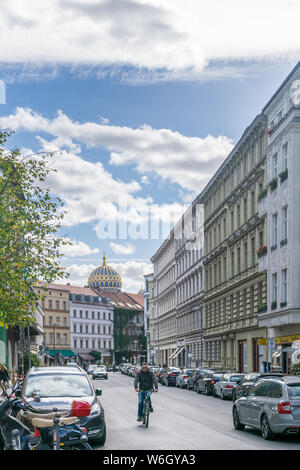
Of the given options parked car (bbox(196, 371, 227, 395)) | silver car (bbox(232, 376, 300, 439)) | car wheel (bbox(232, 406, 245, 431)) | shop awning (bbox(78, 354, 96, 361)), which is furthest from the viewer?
shop awning (bbox(78, 354, 96, 361))

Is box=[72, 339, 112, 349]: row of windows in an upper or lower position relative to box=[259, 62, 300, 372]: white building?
lower

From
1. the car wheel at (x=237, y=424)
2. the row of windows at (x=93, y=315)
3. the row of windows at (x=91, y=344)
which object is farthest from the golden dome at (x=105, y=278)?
the car wheel at (x=237, y=424)

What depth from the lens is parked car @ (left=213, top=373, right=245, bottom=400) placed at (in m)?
36.0

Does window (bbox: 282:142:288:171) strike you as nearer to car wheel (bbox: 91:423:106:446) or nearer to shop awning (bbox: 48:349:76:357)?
car wheel (bbox: 91:423:106:446)

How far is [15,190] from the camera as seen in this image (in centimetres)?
2355

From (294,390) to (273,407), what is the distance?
0.61m

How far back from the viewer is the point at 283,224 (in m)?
41.7

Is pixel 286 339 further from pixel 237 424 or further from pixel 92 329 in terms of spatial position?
pixel 92 329

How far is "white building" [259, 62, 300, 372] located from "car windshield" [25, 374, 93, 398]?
22257mm

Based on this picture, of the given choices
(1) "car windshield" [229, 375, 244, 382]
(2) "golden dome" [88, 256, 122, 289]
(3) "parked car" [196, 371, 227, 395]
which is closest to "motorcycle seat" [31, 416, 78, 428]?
(1) "car windshield" [229, 375, 244, 382]

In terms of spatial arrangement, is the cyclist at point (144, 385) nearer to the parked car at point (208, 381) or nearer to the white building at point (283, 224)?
the white building at point (283, 224)

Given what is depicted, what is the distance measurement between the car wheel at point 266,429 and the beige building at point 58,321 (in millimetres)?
113929

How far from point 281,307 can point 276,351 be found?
263cm
